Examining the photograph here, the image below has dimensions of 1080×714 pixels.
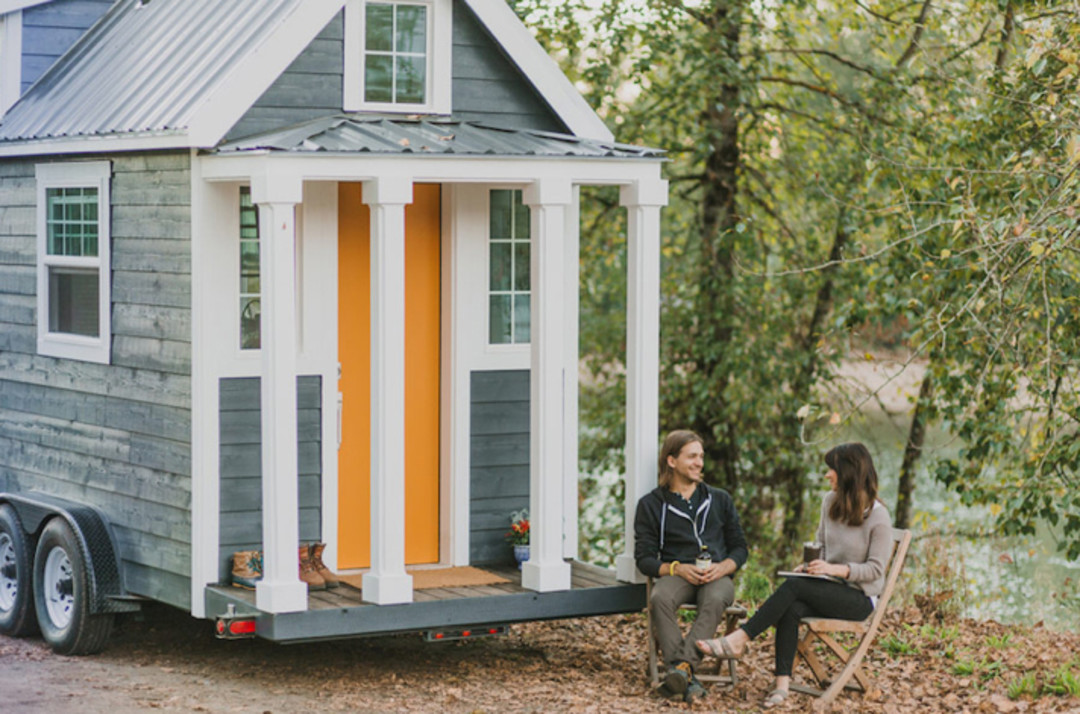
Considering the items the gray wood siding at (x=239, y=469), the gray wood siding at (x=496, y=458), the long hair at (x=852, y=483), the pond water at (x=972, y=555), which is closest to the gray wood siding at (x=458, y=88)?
the gray wood siding at (x=239, y=469)

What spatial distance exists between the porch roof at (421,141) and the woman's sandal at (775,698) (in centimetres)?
311

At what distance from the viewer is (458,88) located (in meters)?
9.60

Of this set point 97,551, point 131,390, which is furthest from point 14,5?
point 97,551

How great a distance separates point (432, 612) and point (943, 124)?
7.42 metres

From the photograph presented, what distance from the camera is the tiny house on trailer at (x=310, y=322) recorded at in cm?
832

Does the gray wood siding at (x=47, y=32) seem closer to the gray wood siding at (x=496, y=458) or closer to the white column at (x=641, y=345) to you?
the gray wood siding at (x=496, y=458)

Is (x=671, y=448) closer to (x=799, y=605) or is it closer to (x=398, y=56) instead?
(x=799, y=605)

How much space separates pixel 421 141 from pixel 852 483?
2961mm

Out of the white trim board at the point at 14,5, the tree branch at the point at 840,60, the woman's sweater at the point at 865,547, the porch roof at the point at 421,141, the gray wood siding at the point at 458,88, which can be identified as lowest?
the woman's sweater at the point at 865,547

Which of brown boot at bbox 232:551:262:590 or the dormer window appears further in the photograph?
the dormer window

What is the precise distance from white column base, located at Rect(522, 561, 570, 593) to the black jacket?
469mm

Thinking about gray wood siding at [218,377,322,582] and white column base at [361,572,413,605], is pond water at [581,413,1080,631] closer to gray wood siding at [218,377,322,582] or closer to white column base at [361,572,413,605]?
white column base at [361,572,413,605]

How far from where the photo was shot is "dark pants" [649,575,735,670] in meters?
8.24

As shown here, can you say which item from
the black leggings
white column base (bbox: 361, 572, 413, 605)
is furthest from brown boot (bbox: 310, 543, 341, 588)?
the black leggings
